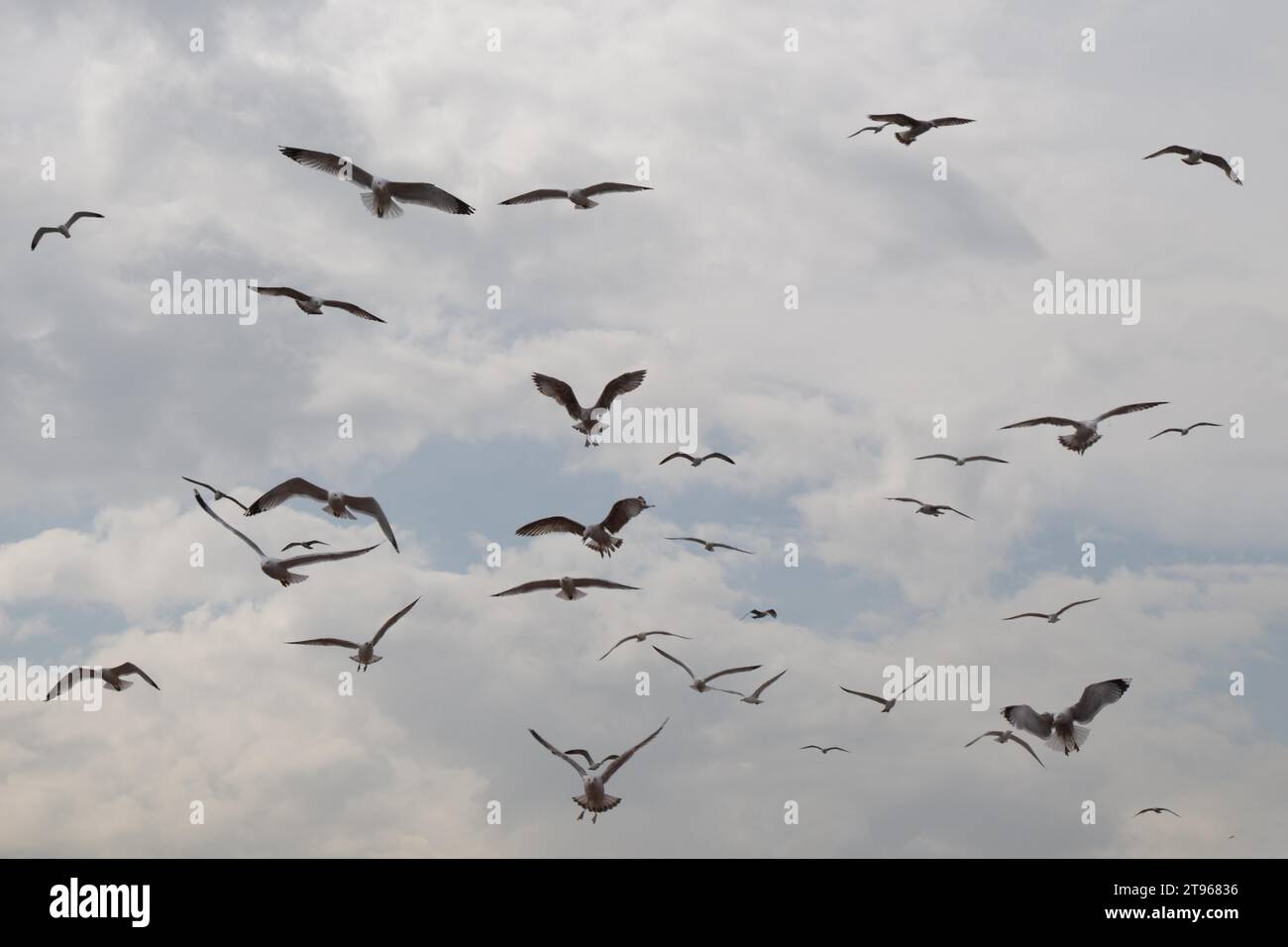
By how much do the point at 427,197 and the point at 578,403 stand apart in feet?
22.4

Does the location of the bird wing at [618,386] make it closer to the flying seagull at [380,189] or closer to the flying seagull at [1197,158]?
the flying seagull at [380,189]

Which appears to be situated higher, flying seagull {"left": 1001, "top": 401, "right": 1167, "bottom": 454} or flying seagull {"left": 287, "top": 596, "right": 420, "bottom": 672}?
flying seagull {"left": 1001, "top": 401, "right": 1167, "bottom": 454}

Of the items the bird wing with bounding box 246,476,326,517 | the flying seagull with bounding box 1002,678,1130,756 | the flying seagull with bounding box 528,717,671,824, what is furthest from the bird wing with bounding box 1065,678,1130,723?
the bird wing with bounding box 246,476,326,517

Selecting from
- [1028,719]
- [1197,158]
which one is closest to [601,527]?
[1028,719]

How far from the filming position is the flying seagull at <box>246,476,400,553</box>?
1241 inches

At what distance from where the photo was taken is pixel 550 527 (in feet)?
110

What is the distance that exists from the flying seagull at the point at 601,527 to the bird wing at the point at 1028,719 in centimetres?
1026

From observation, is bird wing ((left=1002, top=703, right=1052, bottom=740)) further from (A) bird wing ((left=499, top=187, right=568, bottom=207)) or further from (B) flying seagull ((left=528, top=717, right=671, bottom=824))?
(A) bird wing ((left=499, top=187, right=568, bottom=207))

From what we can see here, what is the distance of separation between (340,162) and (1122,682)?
2237 cm

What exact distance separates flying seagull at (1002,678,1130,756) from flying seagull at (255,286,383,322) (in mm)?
20047

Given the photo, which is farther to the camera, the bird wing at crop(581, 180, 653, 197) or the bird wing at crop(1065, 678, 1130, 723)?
the bird wing at crop(581, 180, 653, 197)

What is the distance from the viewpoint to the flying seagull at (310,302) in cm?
3481

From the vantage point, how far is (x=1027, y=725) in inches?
1099
